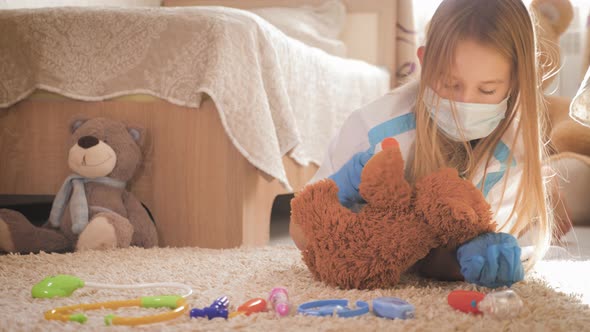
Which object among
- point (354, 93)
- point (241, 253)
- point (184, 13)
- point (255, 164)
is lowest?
point (241, 253)

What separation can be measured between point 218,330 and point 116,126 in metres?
0.79

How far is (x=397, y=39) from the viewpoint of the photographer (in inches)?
115

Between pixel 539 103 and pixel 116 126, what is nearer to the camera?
pixel 539 103

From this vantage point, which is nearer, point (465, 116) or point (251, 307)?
point (251, 307)

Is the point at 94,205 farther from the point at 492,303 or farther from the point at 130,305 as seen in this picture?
the point at 492,303

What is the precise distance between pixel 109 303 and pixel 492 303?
0.47 metres

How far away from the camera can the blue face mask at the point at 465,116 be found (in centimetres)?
106

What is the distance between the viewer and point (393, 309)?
80 centimetres

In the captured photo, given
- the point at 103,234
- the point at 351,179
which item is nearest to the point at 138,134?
the point at 103,234

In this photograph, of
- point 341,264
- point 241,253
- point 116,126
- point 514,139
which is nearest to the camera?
point 341,264

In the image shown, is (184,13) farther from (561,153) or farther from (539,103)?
(561,153)

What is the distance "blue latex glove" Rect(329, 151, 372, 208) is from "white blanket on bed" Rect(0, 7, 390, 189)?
1.18ft

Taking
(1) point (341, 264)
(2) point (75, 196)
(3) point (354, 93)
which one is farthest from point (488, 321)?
(3) point (354, 93)

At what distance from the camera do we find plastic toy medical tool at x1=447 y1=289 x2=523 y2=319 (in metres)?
0.79
